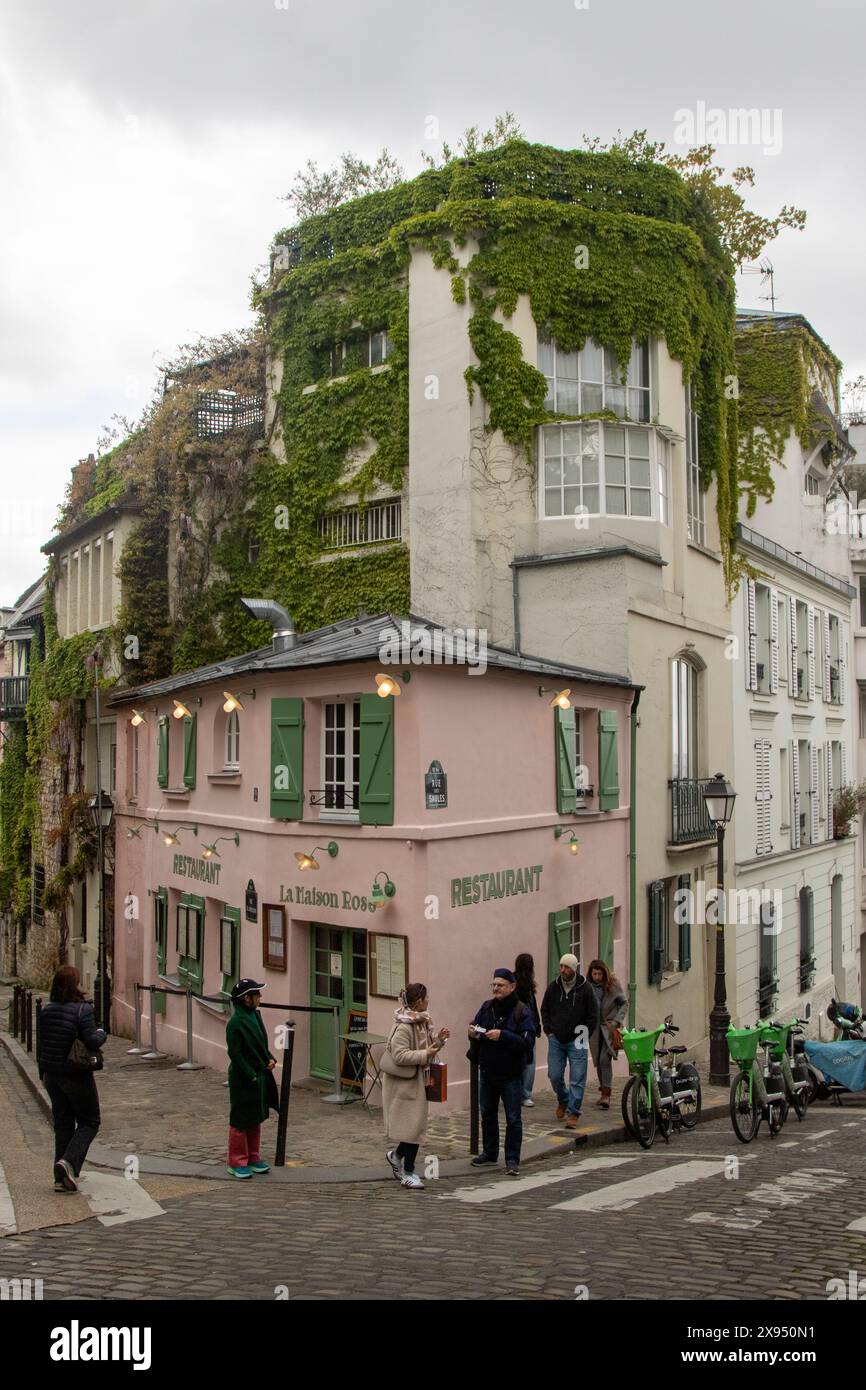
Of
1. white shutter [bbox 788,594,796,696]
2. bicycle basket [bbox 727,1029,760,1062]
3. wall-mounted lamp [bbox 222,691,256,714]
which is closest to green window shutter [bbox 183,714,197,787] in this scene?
wall-mounted lamp [bbox 222,691,256,714]

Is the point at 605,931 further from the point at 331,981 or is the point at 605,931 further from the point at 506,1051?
the point at 506,1051

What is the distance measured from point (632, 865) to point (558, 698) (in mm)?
3614

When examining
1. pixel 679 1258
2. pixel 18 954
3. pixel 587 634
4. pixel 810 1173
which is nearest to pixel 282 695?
pixel 587 634

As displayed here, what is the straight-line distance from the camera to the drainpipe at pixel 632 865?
17609 millimetres

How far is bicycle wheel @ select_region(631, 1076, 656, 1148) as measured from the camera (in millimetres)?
11383

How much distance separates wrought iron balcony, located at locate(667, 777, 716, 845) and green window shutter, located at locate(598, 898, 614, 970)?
2785 mm

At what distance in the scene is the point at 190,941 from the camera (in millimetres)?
17328

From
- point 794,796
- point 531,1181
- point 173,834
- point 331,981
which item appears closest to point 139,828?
point 173,834

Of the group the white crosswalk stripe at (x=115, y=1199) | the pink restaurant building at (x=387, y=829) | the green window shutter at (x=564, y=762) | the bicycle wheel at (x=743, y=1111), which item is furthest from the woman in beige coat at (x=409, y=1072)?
the green window shutter at (x=564, y=762)

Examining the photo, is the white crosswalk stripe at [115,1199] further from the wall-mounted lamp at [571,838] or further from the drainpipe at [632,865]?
the drainpipe at [632,865]

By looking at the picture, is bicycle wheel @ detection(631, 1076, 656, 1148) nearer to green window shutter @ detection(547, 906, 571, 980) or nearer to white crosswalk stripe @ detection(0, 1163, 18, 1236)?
green window shutter @ detection(547, 906, 571, 980)

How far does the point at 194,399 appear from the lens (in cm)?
2489

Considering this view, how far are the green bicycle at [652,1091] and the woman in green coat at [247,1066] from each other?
133 inches
